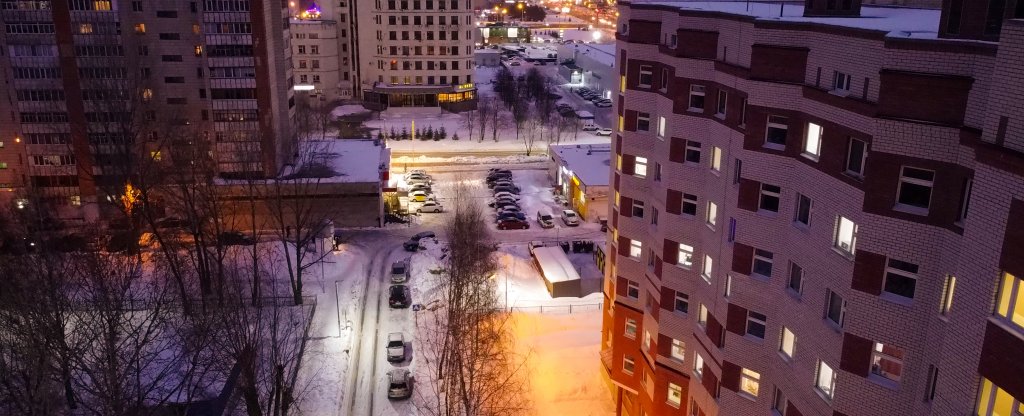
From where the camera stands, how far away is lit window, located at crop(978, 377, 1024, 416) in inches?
424

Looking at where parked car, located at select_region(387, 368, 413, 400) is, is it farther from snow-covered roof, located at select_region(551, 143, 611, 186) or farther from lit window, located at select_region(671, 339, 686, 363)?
snow-covered roof, located at select_region(551, 143, 611, 186)

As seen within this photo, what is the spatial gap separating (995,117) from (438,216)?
140 ft

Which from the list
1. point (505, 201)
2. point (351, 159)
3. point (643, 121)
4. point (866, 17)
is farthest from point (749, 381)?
point (351, 159)

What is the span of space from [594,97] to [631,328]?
241 ft

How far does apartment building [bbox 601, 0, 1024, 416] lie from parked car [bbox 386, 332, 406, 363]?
11293 millimetres

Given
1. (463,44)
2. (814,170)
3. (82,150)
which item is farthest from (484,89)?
(814,170)

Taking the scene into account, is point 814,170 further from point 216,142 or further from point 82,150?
point 82,150

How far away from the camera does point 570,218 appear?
163 ft

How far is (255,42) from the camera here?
156 ft

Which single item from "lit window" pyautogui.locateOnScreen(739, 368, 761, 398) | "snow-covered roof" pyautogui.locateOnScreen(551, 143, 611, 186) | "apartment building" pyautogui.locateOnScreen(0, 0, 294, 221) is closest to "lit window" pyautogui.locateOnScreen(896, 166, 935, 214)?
"lit window" pyautogui.locateOnScreen(739, 368, 761, 398)

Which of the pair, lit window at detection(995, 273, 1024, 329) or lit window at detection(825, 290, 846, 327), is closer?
lit window at detection(995, 273, 1024, 329)

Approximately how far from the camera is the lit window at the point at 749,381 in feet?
62.3

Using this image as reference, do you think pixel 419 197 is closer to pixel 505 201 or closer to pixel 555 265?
pixel 505 201

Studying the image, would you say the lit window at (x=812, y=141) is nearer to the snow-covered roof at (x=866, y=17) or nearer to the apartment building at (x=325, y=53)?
the snow-covered roof at (x=866, y=17)
